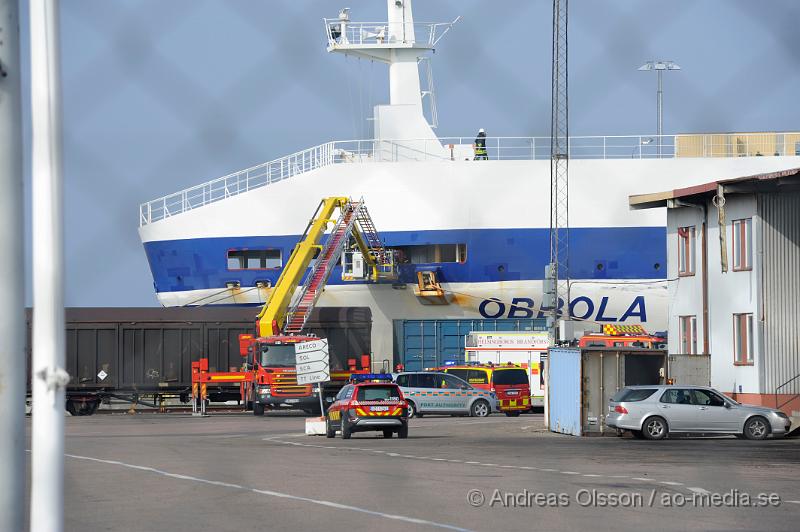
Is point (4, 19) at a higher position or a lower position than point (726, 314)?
higher

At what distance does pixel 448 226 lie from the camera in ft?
133

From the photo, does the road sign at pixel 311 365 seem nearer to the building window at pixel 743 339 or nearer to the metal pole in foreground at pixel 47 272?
the building window at pixel 743 339

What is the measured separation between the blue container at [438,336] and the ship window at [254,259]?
4.80m

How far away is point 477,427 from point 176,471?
1354 centimetres

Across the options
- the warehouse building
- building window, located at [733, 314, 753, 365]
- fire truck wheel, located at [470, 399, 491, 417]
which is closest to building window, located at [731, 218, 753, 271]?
the warehouse building

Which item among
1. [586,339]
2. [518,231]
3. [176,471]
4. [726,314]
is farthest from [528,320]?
[176,471]

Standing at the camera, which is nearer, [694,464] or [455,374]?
[694,464]

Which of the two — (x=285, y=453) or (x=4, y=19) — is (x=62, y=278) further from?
(x=285, y=453)

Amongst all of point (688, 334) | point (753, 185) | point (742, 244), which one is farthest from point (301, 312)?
point (753, 185)

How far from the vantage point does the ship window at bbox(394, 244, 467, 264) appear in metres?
40.3

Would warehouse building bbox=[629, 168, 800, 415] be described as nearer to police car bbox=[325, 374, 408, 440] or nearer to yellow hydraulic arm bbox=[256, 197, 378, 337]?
police car bbox=[325, 374, 408, 440]

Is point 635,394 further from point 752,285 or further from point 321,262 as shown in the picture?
point 321,262

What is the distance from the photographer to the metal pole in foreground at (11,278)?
9.80 ft

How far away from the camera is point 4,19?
3.02 m
